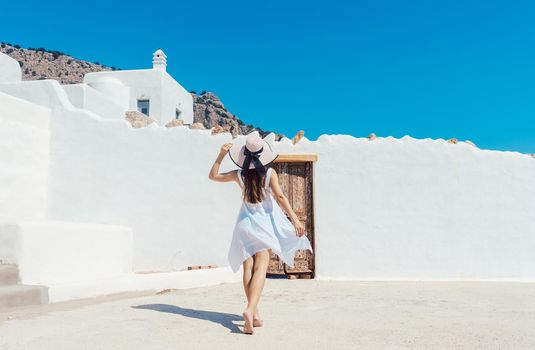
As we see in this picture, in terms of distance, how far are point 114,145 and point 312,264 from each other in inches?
158

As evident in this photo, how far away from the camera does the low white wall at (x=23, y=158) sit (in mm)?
7352

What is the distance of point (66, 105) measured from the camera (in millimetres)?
8297

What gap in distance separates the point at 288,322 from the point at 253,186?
1140 mm

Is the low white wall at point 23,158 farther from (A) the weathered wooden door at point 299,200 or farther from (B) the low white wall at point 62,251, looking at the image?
(A) the weathered wooden door at point 299,200

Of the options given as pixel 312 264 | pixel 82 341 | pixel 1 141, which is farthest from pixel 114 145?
pixel 82 341

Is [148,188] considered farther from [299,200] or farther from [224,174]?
[224,174]

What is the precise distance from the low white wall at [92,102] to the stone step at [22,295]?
5.91 metres

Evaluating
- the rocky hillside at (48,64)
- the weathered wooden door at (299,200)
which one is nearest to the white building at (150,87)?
the weathered wooden door at (299,200)

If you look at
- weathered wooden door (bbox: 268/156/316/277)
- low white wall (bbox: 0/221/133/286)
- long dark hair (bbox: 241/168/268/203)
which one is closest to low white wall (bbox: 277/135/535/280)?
weathered wooden door (bbox: 268/156/316/277)

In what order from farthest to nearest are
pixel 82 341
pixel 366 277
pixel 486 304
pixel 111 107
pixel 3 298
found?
1. pixel 111 107
2. pixel 366 277
3. pixel 486 304
4. pixel 3 298
5. pixel 82 341

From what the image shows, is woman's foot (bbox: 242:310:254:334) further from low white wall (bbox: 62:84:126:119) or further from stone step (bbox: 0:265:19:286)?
low white wall (bbox: 62:84:126:119)

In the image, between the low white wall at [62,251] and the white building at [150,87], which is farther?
the white building at [150,87]

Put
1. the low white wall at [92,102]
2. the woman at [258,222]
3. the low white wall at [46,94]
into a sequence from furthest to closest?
the low white wall at [92,102], the low white wall at [46,94], the woman at [258,222]

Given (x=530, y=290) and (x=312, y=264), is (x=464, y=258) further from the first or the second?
(x=312, y=264)
